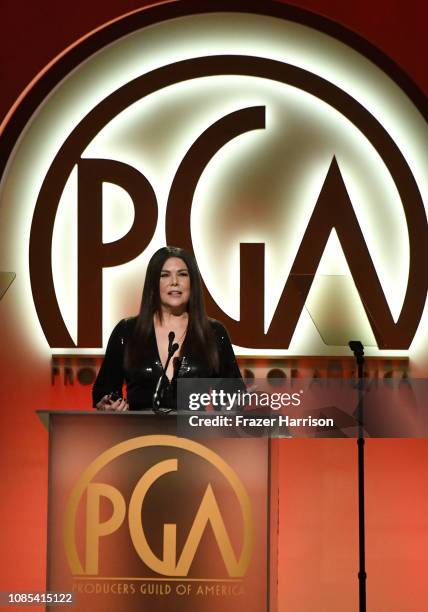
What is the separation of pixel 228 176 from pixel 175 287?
3.10ft

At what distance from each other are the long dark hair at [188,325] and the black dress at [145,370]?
1.0 inches

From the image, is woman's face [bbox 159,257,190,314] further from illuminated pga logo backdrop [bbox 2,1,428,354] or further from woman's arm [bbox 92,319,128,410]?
illuminated pga logo backdrop [bbox 2,1,428,354]

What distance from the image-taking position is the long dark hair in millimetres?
4250

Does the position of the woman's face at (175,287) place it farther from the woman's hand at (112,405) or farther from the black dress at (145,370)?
the woman's hand at (112,405)

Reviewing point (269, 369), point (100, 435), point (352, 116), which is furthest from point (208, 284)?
point (100, 435)

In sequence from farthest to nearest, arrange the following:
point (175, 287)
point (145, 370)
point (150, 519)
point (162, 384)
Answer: point (175, 287)
point (145, 370)
point (162, 384)
point (150, 519)

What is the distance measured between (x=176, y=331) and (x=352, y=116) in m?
1.57

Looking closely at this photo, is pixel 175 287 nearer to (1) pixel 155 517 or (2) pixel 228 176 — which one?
(2) pixel 228 176

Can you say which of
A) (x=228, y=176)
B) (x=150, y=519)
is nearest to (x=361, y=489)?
(x=150, y=519)

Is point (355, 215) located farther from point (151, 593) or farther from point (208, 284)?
point (151, 593)

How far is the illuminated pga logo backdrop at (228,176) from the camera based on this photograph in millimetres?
4949

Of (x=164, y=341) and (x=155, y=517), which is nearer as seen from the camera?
(x=155, y=517)

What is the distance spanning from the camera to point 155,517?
11.7 feet

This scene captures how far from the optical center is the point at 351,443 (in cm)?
496
